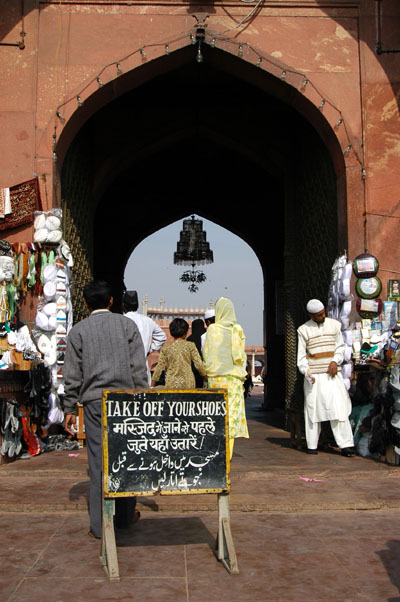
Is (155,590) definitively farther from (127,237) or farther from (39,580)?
(127,237)

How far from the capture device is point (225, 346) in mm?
5367

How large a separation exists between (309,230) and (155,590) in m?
6.57

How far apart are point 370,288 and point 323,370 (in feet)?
3.56

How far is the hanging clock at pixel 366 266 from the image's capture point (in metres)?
6.82

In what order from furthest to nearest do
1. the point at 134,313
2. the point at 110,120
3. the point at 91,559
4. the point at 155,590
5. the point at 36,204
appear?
the point at 110,120, the point at 36,204, the point at 134,313, the point at 91,559, the point at 155,590

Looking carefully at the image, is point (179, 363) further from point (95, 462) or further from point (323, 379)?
point (95, 462)

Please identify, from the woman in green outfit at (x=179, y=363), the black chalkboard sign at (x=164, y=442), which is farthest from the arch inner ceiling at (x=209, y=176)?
the black chalkboard sign at (x=164, y=442)

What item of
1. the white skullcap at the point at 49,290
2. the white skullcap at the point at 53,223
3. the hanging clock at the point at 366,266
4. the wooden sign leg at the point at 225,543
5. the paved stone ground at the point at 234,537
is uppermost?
the white skullcap at the point at 53,223

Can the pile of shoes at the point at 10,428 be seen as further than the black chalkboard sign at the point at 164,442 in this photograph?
Yes

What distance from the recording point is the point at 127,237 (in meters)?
13.8

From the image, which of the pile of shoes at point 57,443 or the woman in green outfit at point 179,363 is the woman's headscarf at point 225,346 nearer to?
the woman in green outfit at point 179,363

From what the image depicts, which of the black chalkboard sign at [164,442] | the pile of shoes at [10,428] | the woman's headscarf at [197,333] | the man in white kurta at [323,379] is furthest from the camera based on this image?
the woman's headscarf at [197,333]

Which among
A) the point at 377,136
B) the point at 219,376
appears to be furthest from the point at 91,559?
the point at 377,136

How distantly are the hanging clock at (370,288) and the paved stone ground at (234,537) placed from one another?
6.39 feet
